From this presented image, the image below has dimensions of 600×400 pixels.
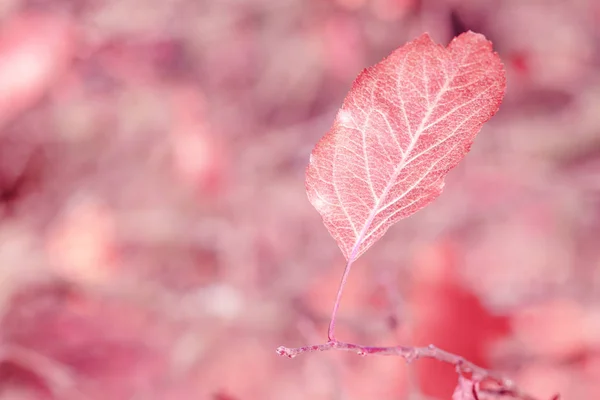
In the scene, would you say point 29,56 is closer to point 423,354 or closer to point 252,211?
point 252,211

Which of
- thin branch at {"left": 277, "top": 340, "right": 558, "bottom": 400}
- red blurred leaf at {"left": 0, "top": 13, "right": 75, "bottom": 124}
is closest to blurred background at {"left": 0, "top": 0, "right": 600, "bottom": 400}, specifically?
red blurred leaf at {"left": 0, "top": 13, "right": 75, "bottom": 124}

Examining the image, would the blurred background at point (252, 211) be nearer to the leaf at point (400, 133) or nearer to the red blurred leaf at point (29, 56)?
the red blurred leaf at point (29, 56)

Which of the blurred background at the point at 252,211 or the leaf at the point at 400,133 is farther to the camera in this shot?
the blurred background at the point at 252,211

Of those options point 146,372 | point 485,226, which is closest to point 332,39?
point 485,226

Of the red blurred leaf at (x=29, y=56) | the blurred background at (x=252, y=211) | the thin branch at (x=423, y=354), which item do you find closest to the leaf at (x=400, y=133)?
the thin branch at (x=423, y=354)

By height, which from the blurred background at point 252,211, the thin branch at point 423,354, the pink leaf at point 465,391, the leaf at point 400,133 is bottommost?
the pink leaf at point 465,391
